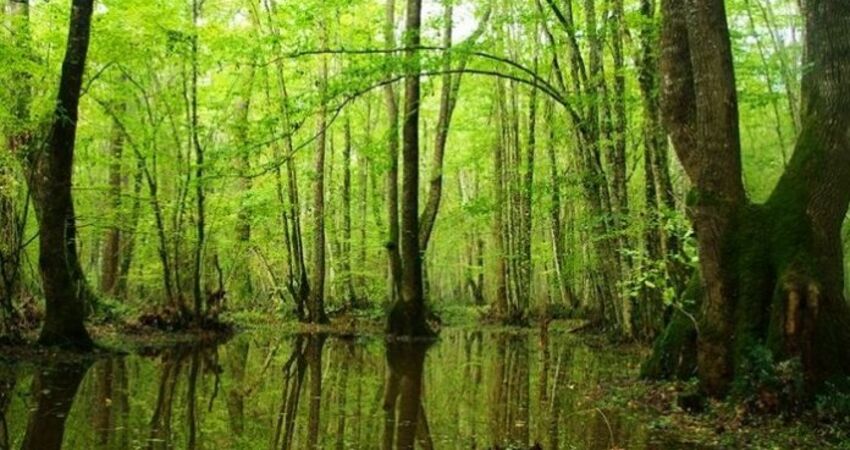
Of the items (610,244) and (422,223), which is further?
(422,223)

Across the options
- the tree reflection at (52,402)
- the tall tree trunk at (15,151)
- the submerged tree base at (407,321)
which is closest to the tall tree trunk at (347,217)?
the submerged tree base at (407,321)

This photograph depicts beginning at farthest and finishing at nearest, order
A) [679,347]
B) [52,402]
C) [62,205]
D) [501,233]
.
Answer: [501,233], [62,205], [679,347], [52,402]

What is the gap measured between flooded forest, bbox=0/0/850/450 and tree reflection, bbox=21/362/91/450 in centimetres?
5

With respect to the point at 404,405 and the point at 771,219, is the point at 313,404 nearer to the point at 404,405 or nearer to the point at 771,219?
the point at 404,405

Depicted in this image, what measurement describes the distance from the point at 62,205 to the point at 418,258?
8.15 metres

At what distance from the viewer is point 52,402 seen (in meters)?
6.99

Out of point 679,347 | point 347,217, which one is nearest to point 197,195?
point 347,217

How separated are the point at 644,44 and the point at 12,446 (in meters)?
10.2

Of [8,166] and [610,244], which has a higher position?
[8,166]

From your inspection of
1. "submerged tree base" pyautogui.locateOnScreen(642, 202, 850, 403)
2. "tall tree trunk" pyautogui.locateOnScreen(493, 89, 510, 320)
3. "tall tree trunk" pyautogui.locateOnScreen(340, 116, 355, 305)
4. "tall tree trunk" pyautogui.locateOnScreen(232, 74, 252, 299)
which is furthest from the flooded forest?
"tall tree trunk" pyautogui.locateOnScreen(340, 116, 355, 305)

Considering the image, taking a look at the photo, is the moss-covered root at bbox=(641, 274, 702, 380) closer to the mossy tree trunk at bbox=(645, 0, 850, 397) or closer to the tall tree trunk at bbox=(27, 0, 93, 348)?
the mossy tree trunk at bbox=(645, 0, 850, 397)

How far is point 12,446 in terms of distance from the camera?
5.23 metres

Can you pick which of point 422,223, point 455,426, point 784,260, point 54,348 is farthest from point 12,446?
point 422,223

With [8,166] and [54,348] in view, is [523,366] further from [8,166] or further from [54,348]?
[8,166]
